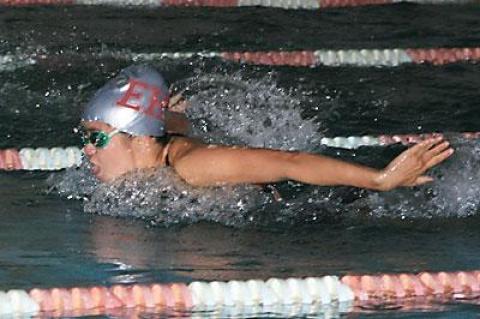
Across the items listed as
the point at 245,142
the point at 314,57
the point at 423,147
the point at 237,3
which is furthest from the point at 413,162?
the point at 237,3

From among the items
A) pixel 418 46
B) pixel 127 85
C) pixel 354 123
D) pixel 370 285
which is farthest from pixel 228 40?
pixel 370 285

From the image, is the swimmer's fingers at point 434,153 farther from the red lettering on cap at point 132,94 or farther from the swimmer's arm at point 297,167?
the red lettering on cap at point 132,94

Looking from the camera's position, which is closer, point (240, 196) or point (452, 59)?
point (240, 196)

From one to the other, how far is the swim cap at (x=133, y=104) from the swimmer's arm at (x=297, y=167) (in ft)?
0.56

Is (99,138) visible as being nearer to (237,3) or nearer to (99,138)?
(99,138)

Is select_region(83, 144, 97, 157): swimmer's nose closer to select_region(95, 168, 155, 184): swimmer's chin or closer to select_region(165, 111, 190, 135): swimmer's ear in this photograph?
select_region(95, 168, 155, 184): swimmer's chin

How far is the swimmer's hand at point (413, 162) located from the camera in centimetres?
405

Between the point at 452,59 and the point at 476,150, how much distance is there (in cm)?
201

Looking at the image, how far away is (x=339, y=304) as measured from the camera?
3.96m

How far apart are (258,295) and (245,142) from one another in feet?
5.96

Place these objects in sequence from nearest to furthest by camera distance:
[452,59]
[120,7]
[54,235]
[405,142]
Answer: [54,235]
[405,142]
[452,59]
[120,7]

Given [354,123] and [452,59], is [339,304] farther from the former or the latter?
[452,59]

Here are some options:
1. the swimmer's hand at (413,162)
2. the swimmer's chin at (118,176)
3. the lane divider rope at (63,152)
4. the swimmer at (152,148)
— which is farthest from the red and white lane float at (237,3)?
the swimmer's hand at (413,162)

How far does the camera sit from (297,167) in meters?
4.27
